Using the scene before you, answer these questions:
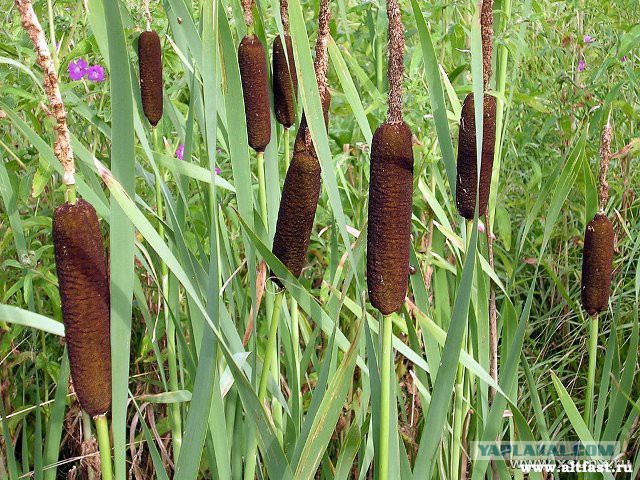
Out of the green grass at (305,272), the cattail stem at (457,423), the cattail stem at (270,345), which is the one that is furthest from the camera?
the cattail stem at (457,423)

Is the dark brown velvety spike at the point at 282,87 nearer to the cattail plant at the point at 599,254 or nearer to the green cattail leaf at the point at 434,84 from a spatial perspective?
the green cattail leaf at the point at 434,84

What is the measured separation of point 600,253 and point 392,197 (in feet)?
2.56

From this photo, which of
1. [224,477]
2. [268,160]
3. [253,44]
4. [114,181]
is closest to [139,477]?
[224,477]

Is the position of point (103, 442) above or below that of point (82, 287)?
below

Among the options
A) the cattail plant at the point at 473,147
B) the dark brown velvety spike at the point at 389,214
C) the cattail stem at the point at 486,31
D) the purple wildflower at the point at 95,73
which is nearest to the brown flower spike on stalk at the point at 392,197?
the dark brown velvety spike at the point at 389,214

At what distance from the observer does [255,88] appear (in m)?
1.41

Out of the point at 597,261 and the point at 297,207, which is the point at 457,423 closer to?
the point at 597,261

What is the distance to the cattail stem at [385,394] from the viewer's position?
1.13 meters

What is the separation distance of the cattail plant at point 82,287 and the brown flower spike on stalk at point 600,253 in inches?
42.9

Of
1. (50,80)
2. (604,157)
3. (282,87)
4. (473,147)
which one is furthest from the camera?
(604,157)

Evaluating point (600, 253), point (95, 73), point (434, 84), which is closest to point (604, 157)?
point (600, 253)

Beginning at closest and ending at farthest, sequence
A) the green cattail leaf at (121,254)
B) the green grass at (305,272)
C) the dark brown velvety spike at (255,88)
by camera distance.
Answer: the green cattail leaf at (121,254) → the green grass at (305,272) → the dark brown velvety spike at (255,88)

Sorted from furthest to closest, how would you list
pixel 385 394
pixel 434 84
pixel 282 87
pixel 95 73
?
1. pixel 95 73
2. pixel 282 87
3. pixel 434 84
4. pixel 385 394

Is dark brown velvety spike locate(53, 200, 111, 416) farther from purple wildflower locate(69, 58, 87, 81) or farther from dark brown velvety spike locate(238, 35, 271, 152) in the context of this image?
purple wildflower locate(69, 58, 87, 81)
